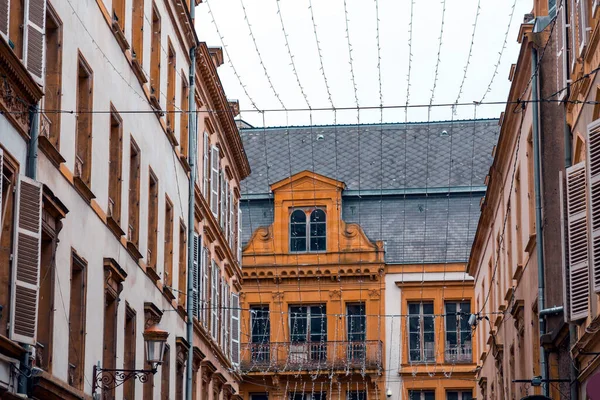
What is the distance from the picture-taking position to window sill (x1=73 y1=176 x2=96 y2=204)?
20156mm

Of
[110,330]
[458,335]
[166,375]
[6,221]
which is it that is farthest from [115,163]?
[458,335]

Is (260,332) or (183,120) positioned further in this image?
(260,332)

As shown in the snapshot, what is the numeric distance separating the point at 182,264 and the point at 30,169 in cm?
1463

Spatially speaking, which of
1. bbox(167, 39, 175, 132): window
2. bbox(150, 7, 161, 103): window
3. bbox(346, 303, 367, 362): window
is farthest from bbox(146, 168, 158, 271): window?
bbox(346, 303, 367, 362): window

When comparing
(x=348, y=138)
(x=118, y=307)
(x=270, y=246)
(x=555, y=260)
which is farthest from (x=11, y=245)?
(x=348, y=138)

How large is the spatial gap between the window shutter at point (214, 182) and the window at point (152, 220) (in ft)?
28.2

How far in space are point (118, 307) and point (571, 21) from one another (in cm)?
909

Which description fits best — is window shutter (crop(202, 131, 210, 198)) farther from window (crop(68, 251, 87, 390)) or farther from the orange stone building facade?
the orange stone building facade

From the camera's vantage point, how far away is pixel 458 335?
1972 inches

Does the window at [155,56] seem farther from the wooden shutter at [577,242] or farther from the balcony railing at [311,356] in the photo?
the balcony railing at [311,356]

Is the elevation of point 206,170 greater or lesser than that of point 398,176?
lesser

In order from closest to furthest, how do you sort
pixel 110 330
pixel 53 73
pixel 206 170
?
pixel 53 73, pixel 110 330, pixel 206 170

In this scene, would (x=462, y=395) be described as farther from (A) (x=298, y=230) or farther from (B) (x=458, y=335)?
(A) (x=298, y=230)

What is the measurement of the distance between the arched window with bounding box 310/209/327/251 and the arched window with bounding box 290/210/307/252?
1.00 feet
